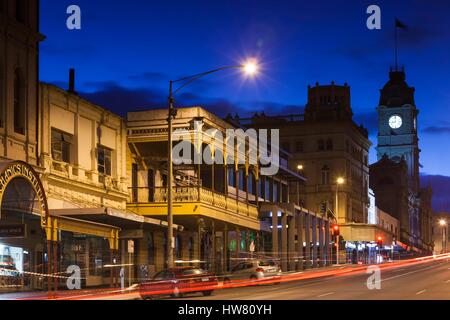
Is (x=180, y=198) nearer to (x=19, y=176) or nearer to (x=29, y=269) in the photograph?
(x=29, y=269)

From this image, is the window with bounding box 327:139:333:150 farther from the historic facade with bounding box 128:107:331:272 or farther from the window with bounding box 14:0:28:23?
the window with bounding box 14:0:28:23

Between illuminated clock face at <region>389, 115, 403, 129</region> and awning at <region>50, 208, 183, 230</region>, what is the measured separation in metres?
122

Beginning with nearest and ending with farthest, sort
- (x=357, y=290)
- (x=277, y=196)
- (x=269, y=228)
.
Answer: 1. (x=357, y=290)
2. (x=269, y=228)
3. (x=277, y=196)

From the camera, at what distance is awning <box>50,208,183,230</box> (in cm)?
3681

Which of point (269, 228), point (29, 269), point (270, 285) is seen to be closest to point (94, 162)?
point (29, 269)

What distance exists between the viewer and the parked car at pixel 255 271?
147ft

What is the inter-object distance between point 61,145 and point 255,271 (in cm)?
1191

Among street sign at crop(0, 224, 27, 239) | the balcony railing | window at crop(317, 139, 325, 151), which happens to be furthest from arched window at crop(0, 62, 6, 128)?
window at crop(317, 139, 325, 151)

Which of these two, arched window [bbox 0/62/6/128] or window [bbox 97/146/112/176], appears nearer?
arched window [bbox 0/62/6/128]

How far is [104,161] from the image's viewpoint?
4512cm

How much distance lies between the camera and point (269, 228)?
64750 mm

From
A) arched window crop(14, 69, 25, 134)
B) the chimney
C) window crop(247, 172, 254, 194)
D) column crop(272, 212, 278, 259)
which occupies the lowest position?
column crop(272, 212, 278, 259)

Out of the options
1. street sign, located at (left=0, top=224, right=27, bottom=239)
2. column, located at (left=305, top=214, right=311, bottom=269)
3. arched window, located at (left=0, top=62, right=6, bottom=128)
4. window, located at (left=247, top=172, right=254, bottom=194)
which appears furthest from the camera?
column, located at (left=305, top=214, right=311, bottom=269)

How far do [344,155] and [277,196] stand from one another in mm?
24905
